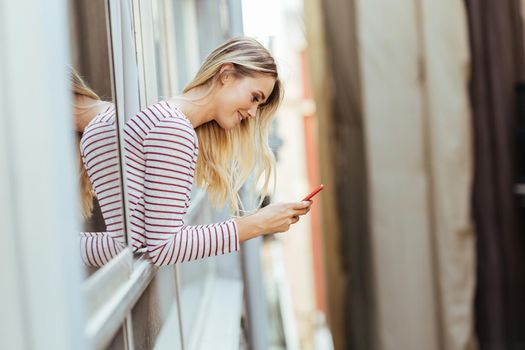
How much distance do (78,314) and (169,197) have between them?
17 centimetres

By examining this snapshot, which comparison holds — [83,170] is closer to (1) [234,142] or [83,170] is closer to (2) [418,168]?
(1) [234,142]

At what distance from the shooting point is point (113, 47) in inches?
21.7

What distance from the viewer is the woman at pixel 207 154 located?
50cm

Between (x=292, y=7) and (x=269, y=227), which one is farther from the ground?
(x=292, y=7)

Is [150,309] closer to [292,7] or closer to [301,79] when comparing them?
[292,7]

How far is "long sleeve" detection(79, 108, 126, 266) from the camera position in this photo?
17.4 inches

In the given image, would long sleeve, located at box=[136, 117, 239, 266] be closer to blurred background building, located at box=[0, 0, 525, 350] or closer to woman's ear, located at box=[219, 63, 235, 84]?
woman's ear, located at box=[219, 63, 235, 84]

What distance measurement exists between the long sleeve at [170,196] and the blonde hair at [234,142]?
0.10 ft

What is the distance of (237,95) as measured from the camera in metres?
0.52

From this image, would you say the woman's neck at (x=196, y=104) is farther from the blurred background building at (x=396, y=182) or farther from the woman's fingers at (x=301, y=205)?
the blurred background building at (x=396, y=182)

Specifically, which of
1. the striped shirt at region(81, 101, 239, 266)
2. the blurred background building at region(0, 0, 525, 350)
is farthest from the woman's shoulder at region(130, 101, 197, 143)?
the blurred background building at region(0, 0, 525, 350)

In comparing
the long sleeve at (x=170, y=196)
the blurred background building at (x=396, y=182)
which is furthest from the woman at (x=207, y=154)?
the blurred background building at (x=396, y=182)

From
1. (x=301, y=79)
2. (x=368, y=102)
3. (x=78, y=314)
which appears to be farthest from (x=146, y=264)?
(x=301, y=79)

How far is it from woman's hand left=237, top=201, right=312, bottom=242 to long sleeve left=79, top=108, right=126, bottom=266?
3.7 inches
